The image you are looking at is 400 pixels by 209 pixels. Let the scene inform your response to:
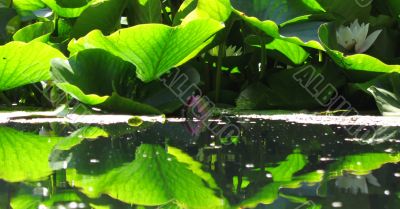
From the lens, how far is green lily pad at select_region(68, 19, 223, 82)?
62.7 inches

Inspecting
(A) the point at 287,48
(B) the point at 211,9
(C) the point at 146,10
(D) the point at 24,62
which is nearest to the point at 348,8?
(A) the point at 287,48

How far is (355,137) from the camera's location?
1.30 m

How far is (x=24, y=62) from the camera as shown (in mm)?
1798

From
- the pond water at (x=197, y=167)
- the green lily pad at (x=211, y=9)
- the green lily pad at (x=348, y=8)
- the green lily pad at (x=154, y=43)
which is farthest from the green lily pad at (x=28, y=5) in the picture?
the green lily pad at (x=348, y=8)

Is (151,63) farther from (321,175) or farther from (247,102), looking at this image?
(321,175)

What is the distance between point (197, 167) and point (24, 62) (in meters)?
0.98

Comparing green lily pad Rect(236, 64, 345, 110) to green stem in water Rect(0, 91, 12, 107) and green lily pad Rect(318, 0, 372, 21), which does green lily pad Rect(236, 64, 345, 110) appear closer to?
green lily pad Rect(318, 0, 372, 21)

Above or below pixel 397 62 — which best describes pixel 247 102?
below

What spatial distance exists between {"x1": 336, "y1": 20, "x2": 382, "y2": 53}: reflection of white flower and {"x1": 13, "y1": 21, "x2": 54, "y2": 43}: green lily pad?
0.93 meters

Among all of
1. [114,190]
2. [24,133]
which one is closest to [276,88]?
[24,133]

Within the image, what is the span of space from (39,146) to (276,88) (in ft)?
3.01

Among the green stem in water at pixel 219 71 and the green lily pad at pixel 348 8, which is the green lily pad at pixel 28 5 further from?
the green lily pad at pixel 348 8

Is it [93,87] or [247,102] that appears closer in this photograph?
[93,87]

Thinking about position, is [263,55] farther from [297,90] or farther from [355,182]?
[355,182]
